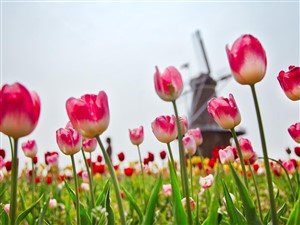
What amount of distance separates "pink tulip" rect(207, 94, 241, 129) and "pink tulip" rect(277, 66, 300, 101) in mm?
321

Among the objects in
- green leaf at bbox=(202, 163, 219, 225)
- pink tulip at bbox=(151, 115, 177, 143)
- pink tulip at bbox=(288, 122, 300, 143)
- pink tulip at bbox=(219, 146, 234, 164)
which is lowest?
green leaf at bbox=(202, 163, 219, 225)

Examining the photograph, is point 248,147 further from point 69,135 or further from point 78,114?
point 78,114

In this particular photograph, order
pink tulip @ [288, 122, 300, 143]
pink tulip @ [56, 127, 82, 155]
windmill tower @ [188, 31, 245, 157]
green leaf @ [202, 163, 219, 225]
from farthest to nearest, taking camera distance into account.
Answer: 1. windmill tower @ [188, 31, 245, 157]
2. pink tulip @ [288, 122, 300, 143]
3. pink tulip @ [56, 127, 82, 155]
4. green leaf @ [202, 163, 219, 225]

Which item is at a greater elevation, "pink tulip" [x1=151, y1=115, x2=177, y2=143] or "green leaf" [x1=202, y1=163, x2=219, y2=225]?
"pink tulip" [x1=151, y1=115, x2=177, y2=143]

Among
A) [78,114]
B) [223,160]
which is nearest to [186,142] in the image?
[223,160]

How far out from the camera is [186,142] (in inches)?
95.7

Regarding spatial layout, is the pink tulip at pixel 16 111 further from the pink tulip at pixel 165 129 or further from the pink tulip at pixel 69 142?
the pink tulip at pixel 165 129

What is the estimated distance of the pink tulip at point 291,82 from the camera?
164cm

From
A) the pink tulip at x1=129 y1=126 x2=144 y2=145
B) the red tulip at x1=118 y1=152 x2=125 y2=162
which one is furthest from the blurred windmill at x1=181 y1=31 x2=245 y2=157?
the pink tulip at x1=129 y1=126 x2=144 y2=145

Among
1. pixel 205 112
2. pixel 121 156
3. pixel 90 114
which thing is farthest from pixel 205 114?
pixel 90 114

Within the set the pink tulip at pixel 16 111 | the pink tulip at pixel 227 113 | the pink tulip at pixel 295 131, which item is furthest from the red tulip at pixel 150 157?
the pink tulip at pixel 16 111

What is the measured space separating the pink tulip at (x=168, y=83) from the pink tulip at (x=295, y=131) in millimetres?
1058

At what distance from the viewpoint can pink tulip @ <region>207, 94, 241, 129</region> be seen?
1.48m

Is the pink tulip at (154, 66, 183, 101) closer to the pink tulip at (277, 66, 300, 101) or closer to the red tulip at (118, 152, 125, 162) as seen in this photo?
the pink tulip at (277, 66, 300, 101)
